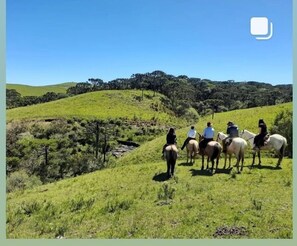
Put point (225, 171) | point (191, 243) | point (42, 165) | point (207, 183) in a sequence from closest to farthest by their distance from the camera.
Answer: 1. point (191, 243)
2. point (207, 183)
3. point (225, 171)
4. point (42, 165)

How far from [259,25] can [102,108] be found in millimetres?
94442

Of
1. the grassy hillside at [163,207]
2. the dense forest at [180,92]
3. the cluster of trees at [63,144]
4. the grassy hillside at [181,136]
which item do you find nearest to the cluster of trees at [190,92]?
the dense forest at [180,92]

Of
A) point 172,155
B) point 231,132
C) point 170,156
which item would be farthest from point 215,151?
point 170,156

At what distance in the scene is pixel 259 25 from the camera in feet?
41.1

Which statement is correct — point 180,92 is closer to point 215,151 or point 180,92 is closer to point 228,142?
point 228,142

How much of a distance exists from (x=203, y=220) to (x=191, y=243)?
1.78 m

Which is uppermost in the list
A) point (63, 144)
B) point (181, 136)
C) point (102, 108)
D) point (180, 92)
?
point (180, 92)

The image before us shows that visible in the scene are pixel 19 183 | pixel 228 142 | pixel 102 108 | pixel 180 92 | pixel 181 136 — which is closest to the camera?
pixel 228 142

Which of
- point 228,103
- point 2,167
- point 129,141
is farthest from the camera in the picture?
point 228,103

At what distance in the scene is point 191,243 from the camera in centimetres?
1243

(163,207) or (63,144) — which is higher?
(163,207)

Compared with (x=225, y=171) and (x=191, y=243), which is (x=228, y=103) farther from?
(x=191, y=243)

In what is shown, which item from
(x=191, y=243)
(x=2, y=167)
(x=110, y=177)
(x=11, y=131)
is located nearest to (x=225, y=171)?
(x=110, y=177)

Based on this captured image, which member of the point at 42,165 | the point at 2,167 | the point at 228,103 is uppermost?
the point at 228,103
